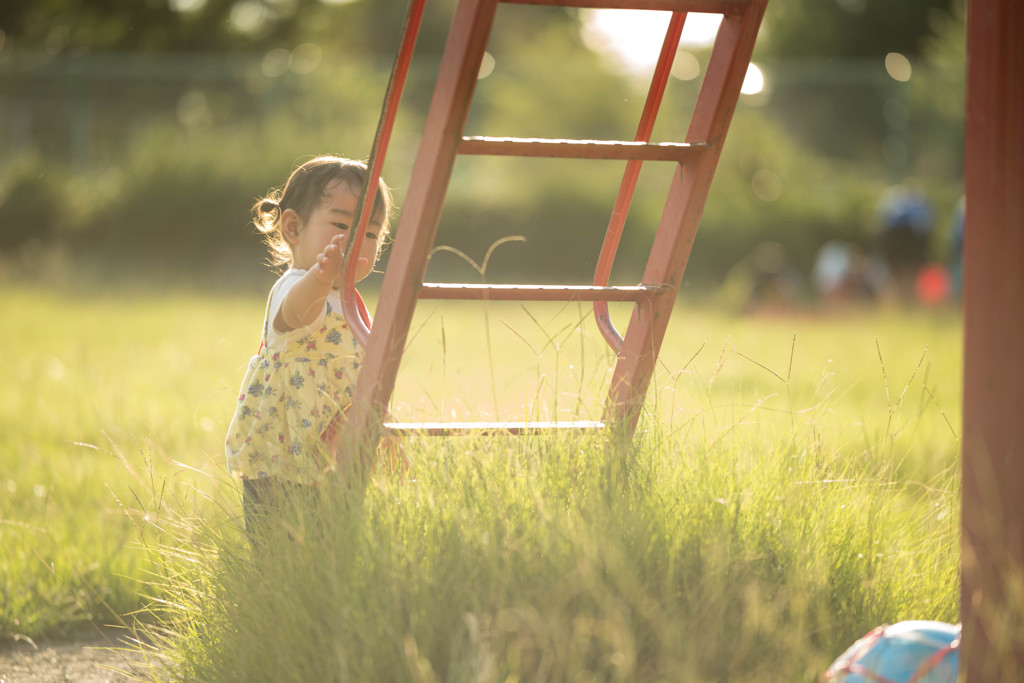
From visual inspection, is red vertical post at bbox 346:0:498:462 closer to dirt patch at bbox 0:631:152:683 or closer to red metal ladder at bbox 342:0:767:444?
red metal ladder at bbox 342:0:767:444

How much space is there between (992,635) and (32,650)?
2.37 m

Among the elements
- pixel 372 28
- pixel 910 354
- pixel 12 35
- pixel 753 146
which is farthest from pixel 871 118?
pixel 372 28

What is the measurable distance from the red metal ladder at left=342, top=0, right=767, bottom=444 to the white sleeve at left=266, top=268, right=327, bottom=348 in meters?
0.47

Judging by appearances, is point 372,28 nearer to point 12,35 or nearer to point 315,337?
point 12,35

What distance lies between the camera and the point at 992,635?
161 cm

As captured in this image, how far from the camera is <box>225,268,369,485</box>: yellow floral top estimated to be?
8.95 feet

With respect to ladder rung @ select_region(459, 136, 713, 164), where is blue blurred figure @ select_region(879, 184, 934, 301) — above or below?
above

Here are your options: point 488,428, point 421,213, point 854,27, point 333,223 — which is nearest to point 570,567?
point 488,428

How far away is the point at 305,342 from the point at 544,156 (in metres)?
1.03

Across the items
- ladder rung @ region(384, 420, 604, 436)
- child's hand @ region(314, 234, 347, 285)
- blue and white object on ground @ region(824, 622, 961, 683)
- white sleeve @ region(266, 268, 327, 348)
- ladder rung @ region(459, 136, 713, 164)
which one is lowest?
→ blue and white object on ground @ region(824, 622, 961, 683)

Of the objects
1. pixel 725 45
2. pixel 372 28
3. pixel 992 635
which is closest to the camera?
pixel 992 635

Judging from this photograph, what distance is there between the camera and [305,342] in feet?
9.25

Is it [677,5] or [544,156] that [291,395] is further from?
[677,5]

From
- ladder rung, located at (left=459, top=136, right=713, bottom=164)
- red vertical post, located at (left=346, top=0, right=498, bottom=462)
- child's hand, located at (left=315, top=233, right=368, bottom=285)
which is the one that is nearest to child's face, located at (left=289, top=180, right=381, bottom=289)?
child's hand, located at (left=315, top=233, right=368, bottom=285)
